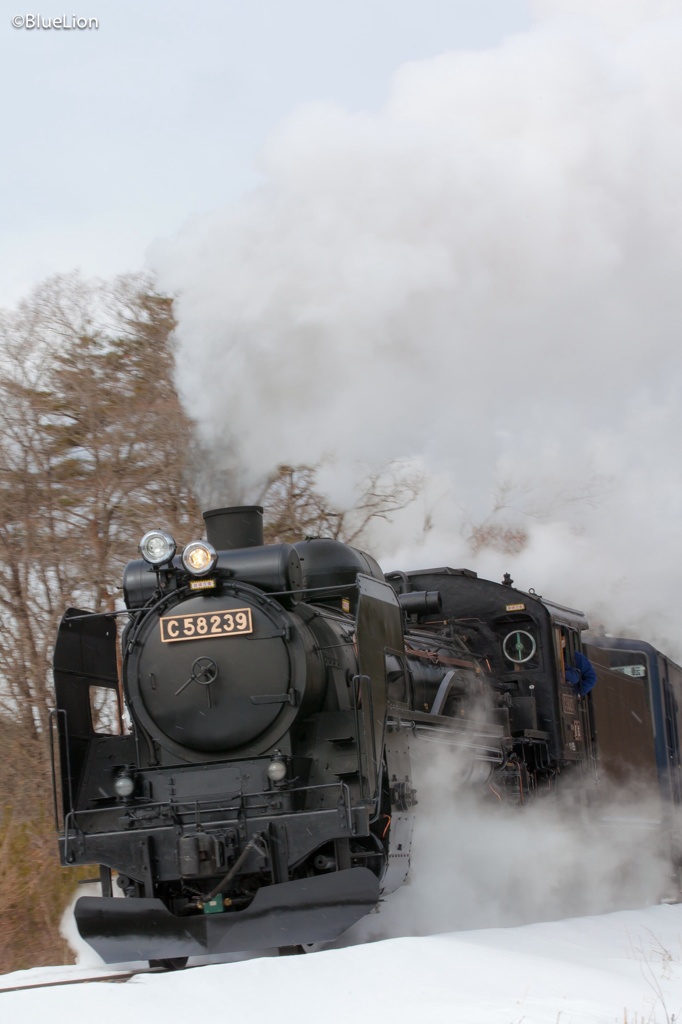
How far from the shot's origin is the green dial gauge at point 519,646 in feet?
31.7

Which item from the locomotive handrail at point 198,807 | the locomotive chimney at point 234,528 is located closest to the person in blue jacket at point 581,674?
the locomotive chimney at point 234,528

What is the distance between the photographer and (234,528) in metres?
7.12

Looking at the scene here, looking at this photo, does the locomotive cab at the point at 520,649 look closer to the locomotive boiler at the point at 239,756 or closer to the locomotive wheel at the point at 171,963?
the locomotive boiler at the point at 239,756

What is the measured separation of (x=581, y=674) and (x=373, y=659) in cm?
449

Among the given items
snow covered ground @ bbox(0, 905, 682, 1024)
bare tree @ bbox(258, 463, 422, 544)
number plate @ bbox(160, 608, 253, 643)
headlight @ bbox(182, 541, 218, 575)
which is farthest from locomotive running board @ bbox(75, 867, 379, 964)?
bare tree @ bbox(258, 463, 422, 544)

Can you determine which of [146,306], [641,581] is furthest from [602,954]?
[146,306]

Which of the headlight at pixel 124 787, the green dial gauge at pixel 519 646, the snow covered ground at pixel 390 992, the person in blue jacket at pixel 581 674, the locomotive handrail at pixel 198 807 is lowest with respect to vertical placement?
the snow covered ground at pixel 390 992

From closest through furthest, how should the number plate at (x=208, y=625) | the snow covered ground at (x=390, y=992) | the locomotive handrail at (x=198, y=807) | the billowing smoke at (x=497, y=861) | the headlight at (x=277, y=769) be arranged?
the snow covered ground at (x=390, y=992) < the locomotive handrail at (x=198, y=807) < the headlight at (x=277, y=769) < the number plate at (x=208, y=625) < the billowing smoke at (x=497, y=861)

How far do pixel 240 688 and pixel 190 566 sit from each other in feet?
2.46

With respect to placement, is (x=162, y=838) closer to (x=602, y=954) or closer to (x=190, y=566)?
(x=190, y=566)

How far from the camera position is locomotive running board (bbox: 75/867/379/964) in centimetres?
589

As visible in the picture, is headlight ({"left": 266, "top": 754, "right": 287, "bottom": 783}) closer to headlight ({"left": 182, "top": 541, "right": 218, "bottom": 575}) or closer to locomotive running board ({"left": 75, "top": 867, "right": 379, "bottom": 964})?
locomotive running board ({"left": 75, "top": 867, "right": 379, "bottom": 964})

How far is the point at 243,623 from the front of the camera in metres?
6.50

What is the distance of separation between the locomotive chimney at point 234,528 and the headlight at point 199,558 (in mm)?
492
